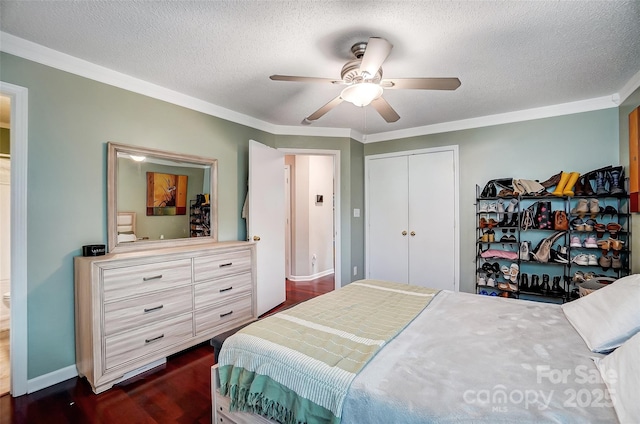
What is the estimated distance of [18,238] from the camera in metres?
1.93

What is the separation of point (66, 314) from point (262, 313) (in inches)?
70.6

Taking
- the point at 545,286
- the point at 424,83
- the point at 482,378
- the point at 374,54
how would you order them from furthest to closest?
the point at 545,286
the point at 424,83
the point at 374,54
the point at 482,378

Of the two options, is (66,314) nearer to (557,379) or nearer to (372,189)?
(557,379)

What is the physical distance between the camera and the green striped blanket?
113 centimetres

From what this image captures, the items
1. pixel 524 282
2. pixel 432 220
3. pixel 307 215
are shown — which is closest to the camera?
pixel 524 282

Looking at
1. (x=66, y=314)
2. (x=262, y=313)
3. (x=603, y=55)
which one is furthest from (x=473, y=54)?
(x=66, y=314)

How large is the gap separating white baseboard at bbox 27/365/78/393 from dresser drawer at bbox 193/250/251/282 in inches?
40.5

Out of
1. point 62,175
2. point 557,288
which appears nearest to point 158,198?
point 62,175

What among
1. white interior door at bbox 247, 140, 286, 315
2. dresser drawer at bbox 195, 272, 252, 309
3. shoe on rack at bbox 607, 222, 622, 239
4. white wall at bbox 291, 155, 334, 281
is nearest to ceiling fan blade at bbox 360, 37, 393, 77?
white interior door at bbox 247, 140, 286, 315

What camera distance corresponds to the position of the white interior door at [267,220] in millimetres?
3326

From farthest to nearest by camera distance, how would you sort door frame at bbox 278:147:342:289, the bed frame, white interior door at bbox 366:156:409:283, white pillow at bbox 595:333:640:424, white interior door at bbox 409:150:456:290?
white interior door at bbox 366:156:409:283
door frame at bbox 278:147:342:289
white interior door at bbox 409:150:456:290
the bed frame
white pillow at bbox 595:333:640:424

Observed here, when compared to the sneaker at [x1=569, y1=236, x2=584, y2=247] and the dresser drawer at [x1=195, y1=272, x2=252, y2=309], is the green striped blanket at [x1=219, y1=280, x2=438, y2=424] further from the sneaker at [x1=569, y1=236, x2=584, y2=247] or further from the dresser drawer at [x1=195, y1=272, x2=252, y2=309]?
the sneaker at [x1=569, y1=236, x2=584, y2=247]

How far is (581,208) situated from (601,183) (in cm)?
28

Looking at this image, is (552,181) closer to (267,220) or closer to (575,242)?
(575,242)
